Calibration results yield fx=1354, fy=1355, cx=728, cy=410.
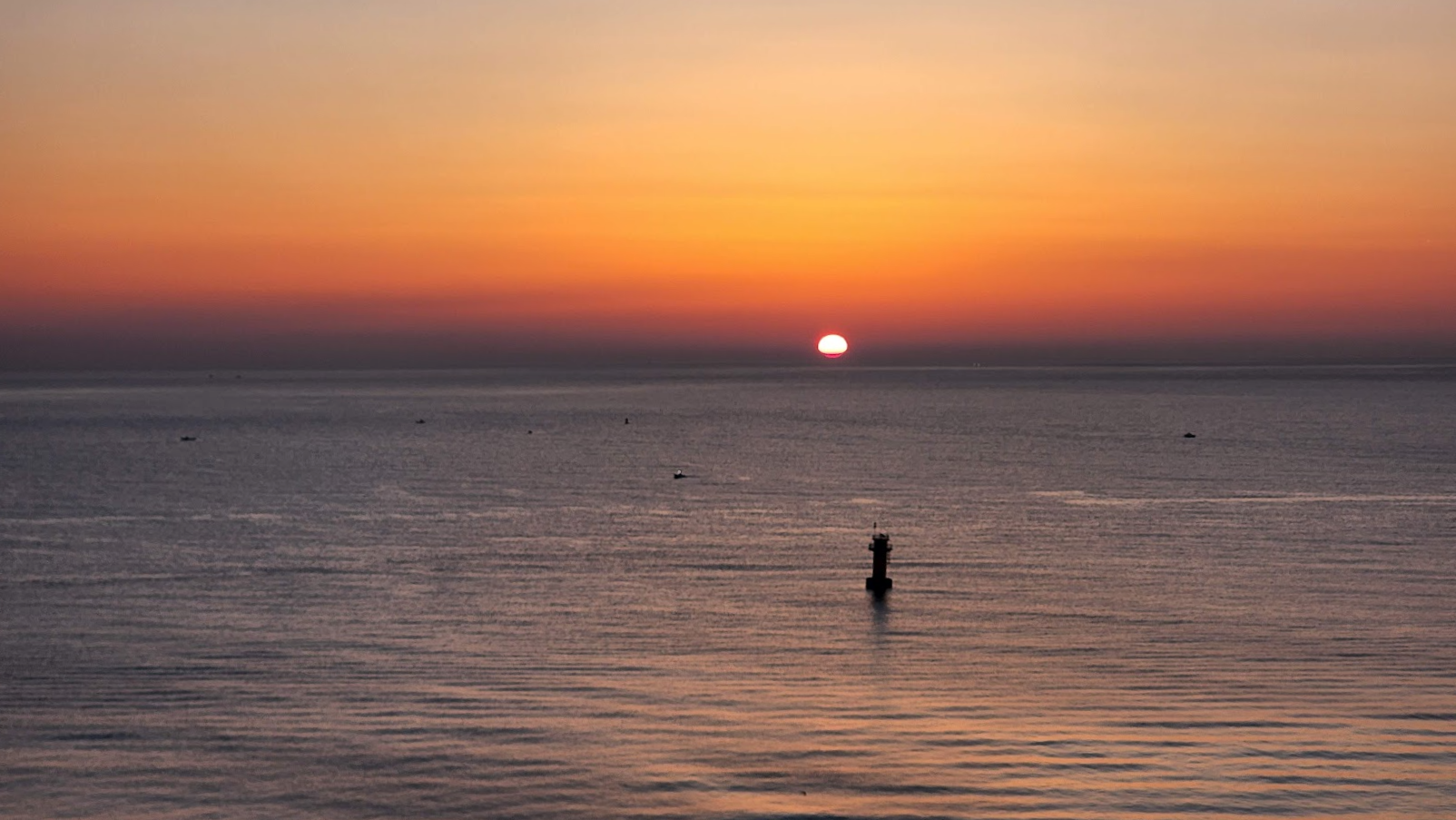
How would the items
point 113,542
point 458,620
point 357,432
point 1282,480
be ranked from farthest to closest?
point 357,432 → point 1282,480 → point 113,542 → point 458,620

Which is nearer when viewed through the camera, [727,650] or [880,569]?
[727,650]

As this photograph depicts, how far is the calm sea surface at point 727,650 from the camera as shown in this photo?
19.6 meters

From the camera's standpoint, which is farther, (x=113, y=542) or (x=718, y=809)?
(x=113, y=542)

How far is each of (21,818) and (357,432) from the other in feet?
444

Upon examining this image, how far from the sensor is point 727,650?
31469 mm

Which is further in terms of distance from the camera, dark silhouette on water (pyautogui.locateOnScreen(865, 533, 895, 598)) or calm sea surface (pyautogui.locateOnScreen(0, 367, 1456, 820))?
dark silhouette on water (pyautogui.locateOnScreen(865, 533, 895, 598))

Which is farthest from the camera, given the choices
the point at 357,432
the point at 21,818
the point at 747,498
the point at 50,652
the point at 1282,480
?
the point at 357,432

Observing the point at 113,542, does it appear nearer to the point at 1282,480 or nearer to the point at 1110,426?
the point at 1282,480

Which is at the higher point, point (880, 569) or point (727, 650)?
point (880, 569)

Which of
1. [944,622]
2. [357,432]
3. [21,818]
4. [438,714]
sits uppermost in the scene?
[357,432]

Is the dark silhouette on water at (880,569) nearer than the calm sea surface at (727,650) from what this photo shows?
No

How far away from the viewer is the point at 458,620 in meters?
35.8

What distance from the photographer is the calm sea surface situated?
19.6 m

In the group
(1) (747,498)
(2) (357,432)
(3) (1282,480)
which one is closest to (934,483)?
(1) (747,498)
